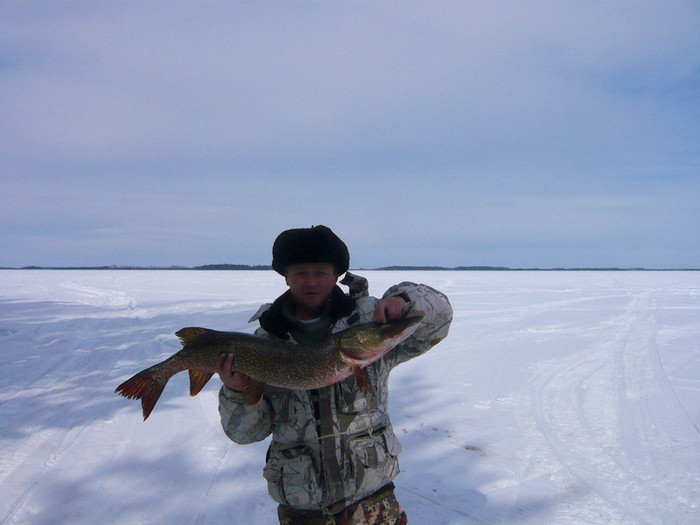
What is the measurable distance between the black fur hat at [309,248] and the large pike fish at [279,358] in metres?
0.40

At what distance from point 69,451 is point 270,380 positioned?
3231 millimetres

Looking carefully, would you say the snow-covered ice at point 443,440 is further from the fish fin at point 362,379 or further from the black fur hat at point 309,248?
the black fur hat at point 309,248

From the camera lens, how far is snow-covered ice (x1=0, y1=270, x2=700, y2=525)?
3361 mm

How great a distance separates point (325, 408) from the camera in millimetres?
2211

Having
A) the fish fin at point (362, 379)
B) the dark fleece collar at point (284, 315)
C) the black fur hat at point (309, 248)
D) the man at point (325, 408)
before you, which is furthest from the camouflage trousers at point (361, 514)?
the black fur hat at point (309, 248)

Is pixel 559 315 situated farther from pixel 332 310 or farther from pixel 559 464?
pixel 332 310

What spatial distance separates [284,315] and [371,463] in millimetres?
828

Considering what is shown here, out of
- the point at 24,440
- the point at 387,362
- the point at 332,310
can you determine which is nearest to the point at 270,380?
the point at 332,310

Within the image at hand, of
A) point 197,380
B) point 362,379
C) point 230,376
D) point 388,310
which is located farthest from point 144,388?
point 388,310

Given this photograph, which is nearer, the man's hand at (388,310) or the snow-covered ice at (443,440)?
the man's hand at (388,310)

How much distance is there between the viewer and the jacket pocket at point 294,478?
2.11m

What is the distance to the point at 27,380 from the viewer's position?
21.4ft

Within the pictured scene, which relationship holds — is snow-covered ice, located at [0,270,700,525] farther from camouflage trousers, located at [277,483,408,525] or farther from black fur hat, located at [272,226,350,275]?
black fur hat, located at [272,226,350,275]

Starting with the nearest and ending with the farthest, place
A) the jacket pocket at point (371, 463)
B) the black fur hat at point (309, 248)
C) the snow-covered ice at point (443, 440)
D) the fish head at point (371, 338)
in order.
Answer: the fish head at point (371, 338)
the jacket pocket at point (371, 463)
the black fur hat at point (309, 248)
the snow-covered ice at point (443, 440)
